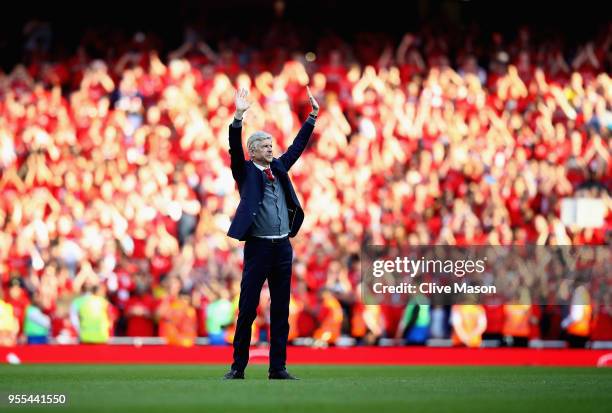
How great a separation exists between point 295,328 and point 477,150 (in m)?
6.08

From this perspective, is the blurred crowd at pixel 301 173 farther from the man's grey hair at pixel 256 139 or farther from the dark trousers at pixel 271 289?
the man's grey hair at pixel 256 139

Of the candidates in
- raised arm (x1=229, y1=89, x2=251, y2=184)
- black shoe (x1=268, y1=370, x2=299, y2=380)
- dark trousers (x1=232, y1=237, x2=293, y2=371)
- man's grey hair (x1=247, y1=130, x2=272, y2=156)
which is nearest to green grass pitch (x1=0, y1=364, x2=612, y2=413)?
black shoe (x1=268, y1=370, x2=299, y2=380)

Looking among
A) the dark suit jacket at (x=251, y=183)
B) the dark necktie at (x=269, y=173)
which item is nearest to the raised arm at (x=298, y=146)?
the dark suit jacket at (x=251, y=183)

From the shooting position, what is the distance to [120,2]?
30500 millimetres

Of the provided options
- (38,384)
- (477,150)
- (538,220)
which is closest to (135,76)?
(477,150)

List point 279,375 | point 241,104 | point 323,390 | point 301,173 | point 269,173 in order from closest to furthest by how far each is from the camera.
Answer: point 323,390 → point 241,104 → point 269,173 → point 279,375 → point 301,173

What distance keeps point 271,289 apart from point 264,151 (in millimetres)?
1183

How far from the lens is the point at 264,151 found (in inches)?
414

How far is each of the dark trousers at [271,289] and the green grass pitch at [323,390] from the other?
0.31 m

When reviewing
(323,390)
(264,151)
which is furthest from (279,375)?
(264,151)

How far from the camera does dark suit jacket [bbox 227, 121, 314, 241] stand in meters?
10.3

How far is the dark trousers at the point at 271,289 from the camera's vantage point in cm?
1054

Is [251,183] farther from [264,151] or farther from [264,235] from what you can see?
[264,235]

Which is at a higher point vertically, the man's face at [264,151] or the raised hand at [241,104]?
the raised hand at [241,104]
